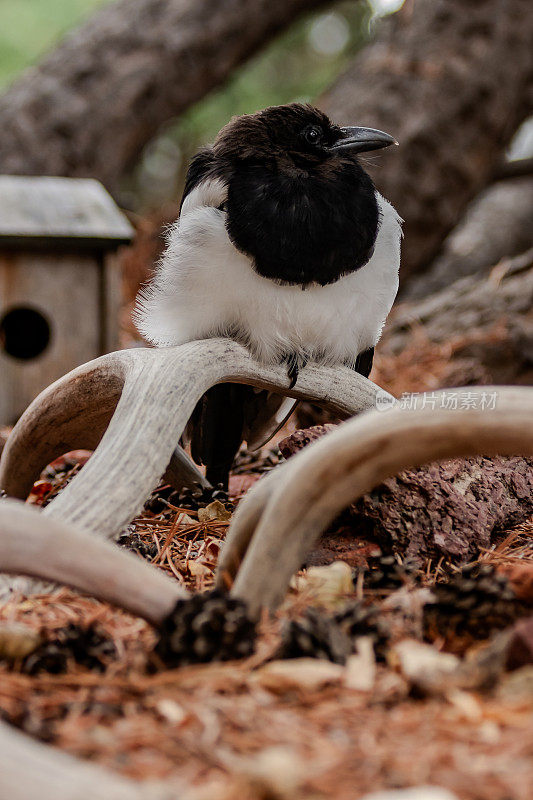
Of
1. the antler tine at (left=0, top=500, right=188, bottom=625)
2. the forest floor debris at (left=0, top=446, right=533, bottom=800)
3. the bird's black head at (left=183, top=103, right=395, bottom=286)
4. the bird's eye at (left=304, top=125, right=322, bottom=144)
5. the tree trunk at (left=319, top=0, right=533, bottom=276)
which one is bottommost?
the forest floor debris at (left=0, top=446, right=533, bottom=800)

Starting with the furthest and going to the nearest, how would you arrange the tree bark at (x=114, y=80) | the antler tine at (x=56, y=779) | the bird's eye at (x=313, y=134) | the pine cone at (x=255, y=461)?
1. the tree bark at (x=114, y=80)
2. the pine cone at (x=255, y=461)
3. the bird's eye at (x=313, y=134)
4. the antler tine at (x=56, y=779)

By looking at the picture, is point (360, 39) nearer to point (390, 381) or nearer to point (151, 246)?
point (151, 246)

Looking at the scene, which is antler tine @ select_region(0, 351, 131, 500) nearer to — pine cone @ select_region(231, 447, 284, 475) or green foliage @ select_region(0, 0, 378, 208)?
pine cone @ select_region(231, 447, 284, 475)

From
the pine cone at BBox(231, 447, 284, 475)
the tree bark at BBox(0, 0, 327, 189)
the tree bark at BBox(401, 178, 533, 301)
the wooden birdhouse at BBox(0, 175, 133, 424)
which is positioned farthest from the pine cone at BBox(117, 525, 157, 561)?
the tree bark at BBox(0, 0, 327, 189)

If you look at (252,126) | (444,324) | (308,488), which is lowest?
(308,488)

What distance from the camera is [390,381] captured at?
10.5 feet

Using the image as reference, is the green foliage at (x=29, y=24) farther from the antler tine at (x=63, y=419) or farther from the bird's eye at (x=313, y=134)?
the antler tine at (x=63, y=419)

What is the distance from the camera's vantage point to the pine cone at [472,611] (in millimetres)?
1050

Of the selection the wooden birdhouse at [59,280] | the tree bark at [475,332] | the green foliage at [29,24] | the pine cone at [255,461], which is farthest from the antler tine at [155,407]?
the green foliage at [29,24]

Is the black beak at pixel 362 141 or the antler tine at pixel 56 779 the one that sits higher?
the black beak at pixel 362 141


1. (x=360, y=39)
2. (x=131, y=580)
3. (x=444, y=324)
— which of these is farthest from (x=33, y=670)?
(x=360, y=39)

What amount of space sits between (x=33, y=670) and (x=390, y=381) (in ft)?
7.83

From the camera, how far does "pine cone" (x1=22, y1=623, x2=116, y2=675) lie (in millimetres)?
967

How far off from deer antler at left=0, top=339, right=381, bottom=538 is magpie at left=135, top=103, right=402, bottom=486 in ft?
0.36
